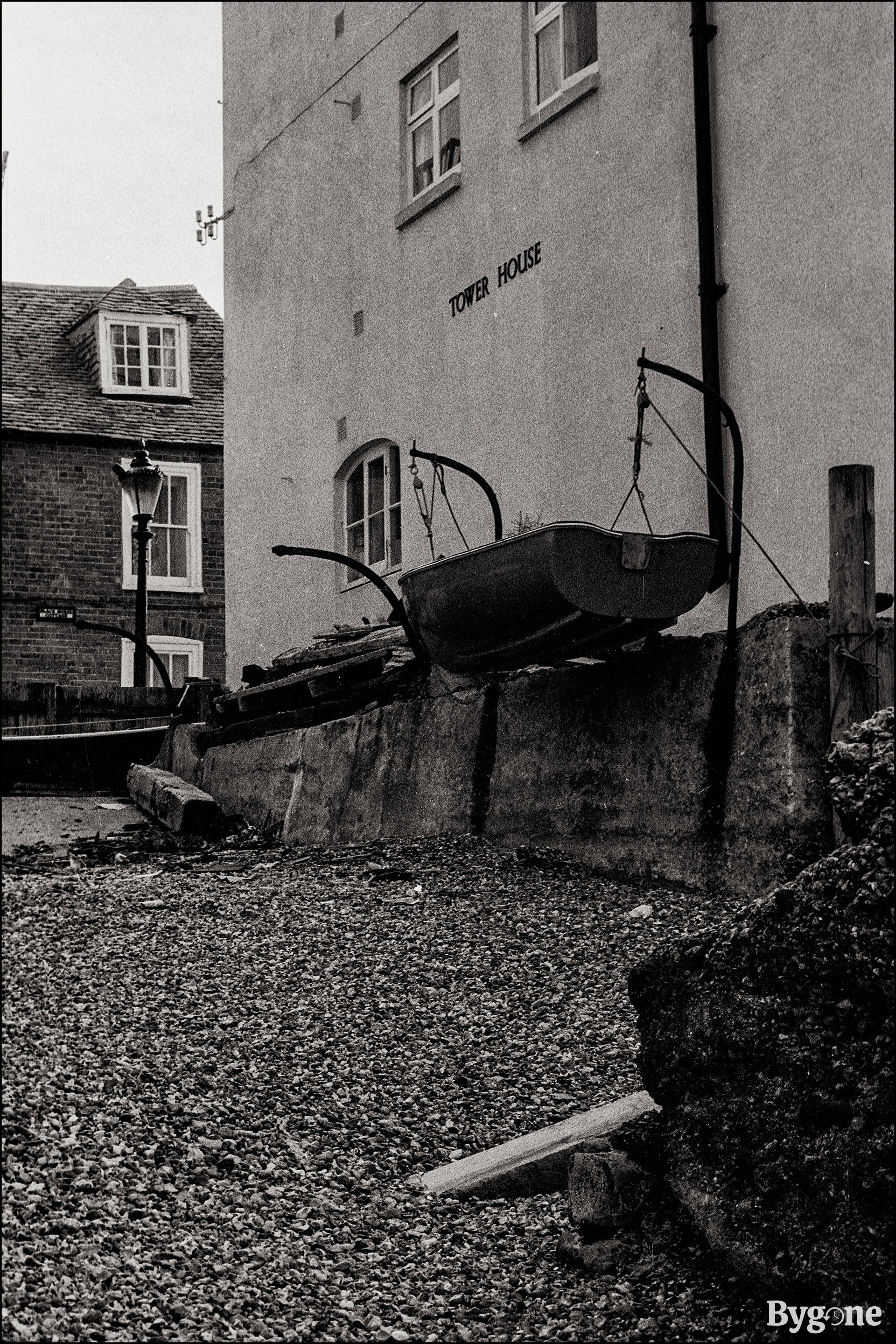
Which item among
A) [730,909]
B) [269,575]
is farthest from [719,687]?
[269,575]

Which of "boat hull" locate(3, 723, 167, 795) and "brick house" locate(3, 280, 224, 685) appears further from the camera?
"brick house" locate(3, 280, 224, 685)

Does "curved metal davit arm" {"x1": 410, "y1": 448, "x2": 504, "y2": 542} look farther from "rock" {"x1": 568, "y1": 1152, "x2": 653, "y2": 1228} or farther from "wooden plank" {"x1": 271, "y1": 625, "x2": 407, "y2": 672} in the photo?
"rock" {"x1": 568, "y1": 1152, "x2": 653, "y2": 1228}

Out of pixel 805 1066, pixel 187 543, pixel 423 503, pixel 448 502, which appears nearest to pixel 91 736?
pixel 423 503

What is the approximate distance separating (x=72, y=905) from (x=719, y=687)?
3322 millimetres

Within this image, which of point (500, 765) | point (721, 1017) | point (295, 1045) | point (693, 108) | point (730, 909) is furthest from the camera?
point (500, 765)

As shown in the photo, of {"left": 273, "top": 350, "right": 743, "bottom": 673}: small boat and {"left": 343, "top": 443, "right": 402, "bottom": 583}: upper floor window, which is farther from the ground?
{"left": 343, "top": 443, "right": 402, "bottom": 583}: upper floor window

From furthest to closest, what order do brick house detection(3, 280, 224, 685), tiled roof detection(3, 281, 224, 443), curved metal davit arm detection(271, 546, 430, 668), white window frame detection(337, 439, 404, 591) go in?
1. tiled roof detection(3, 281, 224, 443)
2. brick house detection(3, 280, 224, 685)
3. white window frame detection(337, 439, 404, 591)
4. curved metal davit arm detection(271, 546, 430, 668)

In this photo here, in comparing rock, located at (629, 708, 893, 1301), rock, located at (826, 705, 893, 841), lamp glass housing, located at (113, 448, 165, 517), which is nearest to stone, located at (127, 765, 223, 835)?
lamp glass housing, located at (113, 448, 165, 517)

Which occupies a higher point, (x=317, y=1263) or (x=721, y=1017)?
(x=721, y=1017)

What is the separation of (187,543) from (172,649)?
1.61m

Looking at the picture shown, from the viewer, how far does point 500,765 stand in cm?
784

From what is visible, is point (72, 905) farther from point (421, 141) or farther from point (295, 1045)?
point (421, 141)

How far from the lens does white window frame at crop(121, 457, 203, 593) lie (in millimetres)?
21438

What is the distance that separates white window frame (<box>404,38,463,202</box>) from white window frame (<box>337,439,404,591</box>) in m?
1.80
